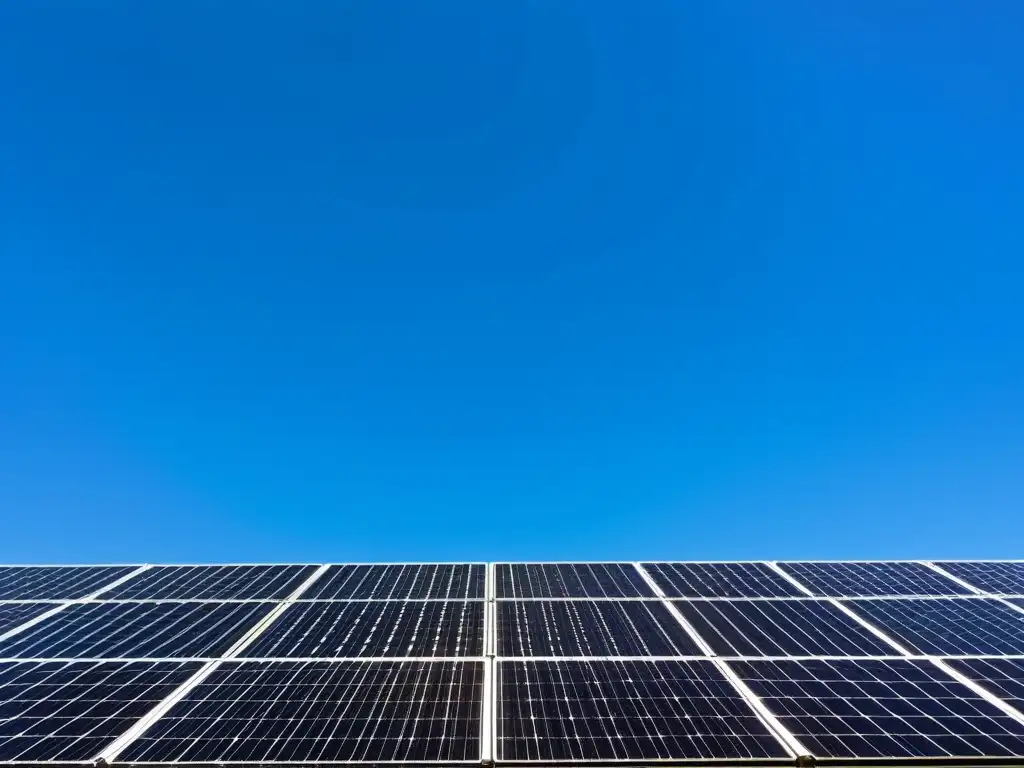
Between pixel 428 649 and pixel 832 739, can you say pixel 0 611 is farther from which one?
pixel 832 739

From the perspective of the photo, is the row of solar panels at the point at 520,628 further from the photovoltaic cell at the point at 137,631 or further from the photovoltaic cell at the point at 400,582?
the photovoltaic cell at the point at 400,582

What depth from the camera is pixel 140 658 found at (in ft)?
44.1

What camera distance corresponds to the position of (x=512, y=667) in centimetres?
1250

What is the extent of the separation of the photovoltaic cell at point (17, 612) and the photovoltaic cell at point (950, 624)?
23.7 m

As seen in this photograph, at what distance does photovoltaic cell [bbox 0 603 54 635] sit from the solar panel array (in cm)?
8

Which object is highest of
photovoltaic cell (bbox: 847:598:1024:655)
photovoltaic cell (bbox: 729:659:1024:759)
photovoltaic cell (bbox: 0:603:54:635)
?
photovoltaic cell (bbox: 0:603:54:635)

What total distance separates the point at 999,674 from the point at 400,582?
1597 centimetres

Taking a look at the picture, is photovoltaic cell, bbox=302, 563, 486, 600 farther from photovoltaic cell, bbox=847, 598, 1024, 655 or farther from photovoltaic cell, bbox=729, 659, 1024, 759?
photovoltaic cell, bbox=847, 598, 1024, 655

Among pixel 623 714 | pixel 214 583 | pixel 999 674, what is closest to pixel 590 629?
pixel 623 714

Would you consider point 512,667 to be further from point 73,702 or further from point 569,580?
point 73,702

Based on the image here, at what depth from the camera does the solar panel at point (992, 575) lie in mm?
18641

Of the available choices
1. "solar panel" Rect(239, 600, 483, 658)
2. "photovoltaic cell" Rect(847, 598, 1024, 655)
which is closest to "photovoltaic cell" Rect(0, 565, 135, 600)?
"solar panel" Rect(239, 600, 483, 658)

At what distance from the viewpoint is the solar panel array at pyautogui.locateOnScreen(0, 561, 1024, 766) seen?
9.83 meters

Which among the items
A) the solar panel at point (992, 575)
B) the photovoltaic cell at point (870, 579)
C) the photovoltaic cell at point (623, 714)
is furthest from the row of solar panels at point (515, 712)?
the solar panel at point (992, 575)
